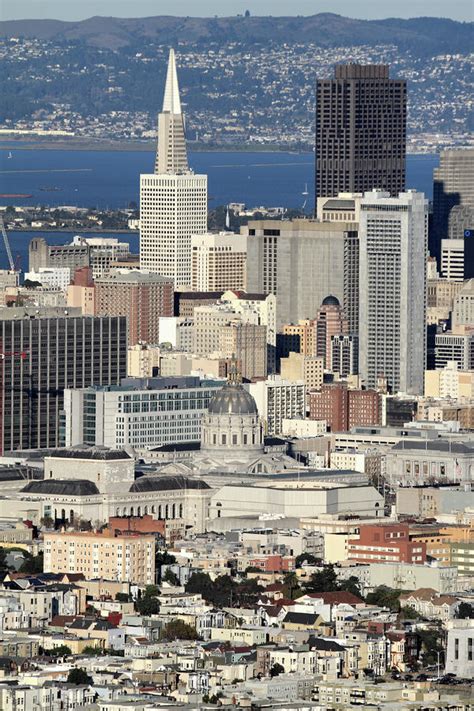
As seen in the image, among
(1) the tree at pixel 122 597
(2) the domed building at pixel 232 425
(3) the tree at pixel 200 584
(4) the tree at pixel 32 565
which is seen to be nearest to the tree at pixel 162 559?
(3) the tree at pixel 200 584

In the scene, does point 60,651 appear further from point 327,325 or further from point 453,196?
point 453,196

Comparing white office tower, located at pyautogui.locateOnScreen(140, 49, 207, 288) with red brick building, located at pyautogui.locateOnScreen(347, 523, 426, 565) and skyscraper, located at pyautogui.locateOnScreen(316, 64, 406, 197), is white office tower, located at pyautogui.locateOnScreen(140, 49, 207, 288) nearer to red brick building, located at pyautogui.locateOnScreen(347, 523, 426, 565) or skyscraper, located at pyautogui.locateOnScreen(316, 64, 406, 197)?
skyscraper, located at pyautogui.locateOnScreen(316, 64, 406, 197)

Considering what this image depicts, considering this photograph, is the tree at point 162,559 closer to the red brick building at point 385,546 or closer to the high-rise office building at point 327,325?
the red brick building at point 385,546

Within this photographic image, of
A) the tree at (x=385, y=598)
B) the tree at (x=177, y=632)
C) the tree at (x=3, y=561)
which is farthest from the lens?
the tree at (x=3, y=561)

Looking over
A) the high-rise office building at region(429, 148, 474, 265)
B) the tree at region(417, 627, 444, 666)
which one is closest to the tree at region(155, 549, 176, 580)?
the tree at region(417, 627, 444, 666)

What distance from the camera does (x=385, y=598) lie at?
255 feet

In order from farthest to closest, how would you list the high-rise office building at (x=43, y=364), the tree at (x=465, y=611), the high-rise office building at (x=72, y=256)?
the high-rise office building at (x=72, y=256), the high-rise office building at (x=43, y=364), the tree at (x=465, y=611)

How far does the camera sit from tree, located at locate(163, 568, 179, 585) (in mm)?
80375

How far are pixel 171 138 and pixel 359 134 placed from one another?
7.80 meters

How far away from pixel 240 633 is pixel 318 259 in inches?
2461

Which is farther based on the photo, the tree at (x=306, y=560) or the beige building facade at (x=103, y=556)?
the tree at (x=306, y=560)

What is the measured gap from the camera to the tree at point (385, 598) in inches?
3027

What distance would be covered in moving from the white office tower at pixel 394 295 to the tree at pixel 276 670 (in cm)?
5379

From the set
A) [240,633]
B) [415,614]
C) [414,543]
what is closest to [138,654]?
[240,633]
